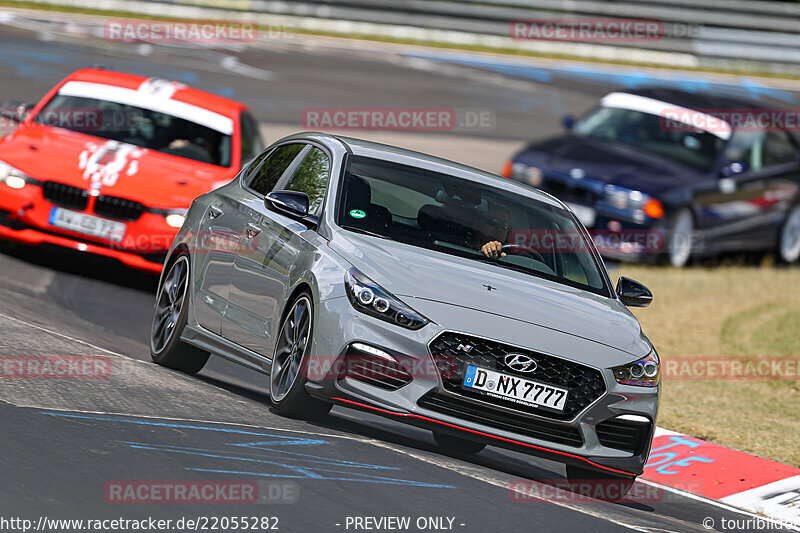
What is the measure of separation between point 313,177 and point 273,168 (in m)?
0.65

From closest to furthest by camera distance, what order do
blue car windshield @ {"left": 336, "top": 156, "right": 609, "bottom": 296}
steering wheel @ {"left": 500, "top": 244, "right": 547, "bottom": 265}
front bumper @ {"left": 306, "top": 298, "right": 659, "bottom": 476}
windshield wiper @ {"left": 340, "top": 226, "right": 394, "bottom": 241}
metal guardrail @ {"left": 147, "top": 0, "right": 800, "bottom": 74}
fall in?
front bumper @ {"left": 306, "top": 298, "right": 659, "bottom": 476}, windshield wiper @ {"left": 340, "top": 226, "right": 394, "bottom": 241}, blue car windshield @ {"left": 336, "top": 156, "right": 609, "bottom": 296}, steering wheel @ {"left": 500, "top": 244, "right": 547, "bottom": 265}, metal guardrail @ {"left": 147, "top": 0, "right": 800, "bottom": 74}

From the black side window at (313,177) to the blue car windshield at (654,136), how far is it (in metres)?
9.89

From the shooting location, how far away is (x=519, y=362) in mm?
7305

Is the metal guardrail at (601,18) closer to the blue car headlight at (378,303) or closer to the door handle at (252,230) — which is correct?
the door handle at (252,230)

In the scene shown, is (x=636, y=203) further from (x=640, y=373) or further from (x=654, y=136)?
(x=640, y=373)

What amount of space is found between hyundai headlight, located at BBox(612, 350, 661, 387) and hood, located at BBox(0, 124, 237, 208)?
536cm

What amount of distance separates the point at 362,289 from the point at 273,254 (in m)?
1.10

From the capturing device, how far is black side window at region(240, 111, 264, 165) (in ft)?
45.2

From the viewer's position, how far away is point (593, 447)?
7.54 metres

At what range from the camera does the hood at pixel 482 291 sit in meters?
7.46

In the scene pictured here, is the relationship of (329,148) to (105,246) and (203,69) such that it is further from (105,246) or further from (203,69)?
(203,69)

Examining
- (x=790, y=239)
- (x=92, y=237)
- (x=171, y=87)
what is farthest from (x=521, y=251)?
(x=790, y=239)

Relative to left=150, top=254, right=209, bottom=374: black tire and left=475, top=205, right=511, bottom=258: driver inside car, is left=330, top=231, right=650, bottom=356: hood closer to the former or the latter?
left=475, top=205, right=511, bottom=258: driver inside car

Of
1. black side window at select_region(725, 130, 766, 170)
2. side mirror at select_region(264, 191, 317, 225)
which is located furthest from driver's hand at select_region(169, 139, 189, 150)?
black side window at select_region(725, 130, 766, 170)
